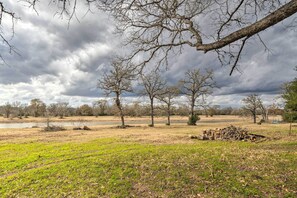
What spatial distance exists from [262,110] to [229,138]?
42431 millimetres

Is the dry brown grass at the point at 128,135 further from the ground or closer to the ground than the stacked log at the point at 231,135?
closer to the ground

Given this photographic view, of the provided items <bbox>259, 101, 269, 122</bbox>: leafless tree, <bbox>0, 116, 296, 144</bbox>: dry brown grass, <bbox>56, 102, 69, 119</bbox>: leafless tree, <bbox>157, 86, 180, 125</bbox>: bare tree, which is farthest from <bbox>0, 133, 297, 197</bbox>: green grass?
<bbox>56, 102, 69, 119</bbox>: leafless tree

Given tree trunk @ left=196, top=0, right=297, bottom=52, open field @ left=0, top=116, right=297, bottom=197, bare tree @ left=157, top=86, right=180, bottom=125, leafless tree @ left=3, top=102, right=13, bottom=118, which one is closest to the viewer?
tree trunk @ left=196, top=0, right=297, bottom=52

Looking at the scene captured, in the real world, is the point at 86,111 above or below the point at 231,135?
above

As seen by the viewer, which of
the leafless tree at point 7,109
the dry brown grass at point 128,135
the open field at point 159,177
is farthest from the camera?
the leafless tree at point 7,109

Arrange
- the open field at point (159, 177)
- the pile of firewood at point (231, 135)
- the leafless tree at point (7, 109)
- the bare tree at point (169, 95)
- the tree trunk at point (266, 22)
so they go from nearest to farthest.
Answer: the tree trunk at point (266, 22)
the open field at point (159, 177)
the pile of firewood at point (231, 135)
the bare tree at point (169, 95)
the leafless tree at point (7, 109)

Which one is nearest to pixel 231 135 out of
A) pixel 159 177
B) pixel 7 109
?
pixel 159 177

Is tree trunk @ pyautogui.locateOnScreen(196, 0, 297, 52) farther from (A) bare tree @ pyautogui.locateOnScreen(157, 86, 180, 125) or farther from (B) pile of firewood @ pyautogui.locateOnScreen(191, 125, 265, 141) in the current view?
(A) bare tree @ pyautogui.locateOnScreen(157, 86, 180, 125)

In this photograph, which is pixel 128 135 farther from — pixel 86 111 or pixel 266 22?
pixel 86 111

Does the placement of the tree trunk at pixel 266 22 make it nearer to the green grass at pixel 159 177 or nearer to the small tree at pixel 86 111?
the green grass at pixel 159 177

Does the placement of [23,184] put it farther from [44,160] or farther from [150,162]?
[150,162]

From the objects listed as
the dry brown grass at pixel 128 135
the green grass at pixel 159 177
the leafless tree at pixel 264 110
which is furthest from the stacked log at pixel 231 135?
the leafless tree at pixel 264 110

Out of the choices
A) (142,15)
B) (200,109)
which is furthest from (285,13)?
(200,109)

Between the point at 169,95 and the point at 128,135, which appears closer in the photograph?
the point at 128,135
